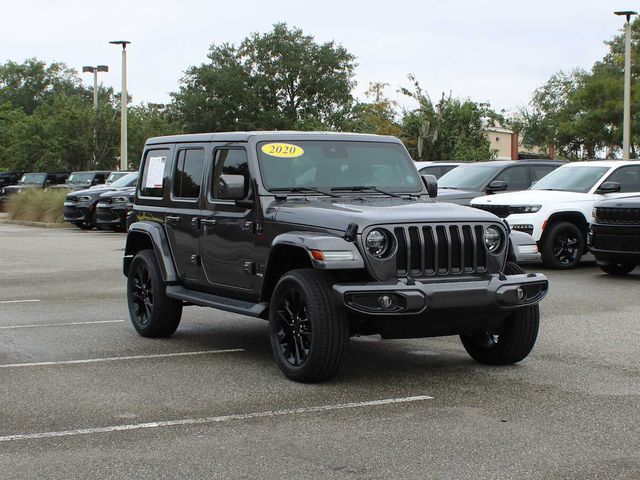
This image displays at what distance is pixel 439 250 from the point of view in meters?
7.80

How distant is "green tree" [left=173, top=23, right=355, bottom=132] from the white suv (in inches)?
2373

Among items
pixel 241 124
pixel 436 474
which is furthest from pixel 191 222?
pixel 241 124

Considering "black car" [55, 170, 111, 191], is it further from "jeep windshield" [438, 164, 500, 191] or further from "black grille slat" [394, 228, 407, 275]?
"black grille slat" [394, 228, 407, 275]

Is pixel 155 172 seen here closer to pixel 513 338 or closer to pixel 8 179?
pixel 513 338

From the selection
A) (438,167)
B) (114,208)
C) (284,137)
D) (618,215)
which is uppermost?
(438,167)

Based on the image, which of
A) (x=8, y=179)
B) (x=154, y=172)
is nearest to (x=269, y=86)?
(x=8, y=179)

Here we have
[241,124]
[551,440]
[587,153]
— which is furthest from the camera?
[241,124]

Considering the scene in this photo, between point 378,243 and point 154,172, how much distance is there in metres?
3.37

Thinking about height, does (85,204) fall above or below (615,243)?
above

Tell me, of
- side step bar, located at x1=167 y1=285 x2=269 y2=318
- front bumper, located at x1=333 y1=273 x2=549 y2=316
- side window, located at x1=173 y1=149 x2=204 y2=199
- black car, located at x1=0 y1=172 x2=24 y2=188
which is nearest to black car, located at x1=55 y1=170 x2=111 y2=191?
black car, located at x1=0 y1=172 x2=24 y2=188

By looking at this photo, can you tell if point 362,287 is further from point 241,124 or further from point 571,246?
point 241,124

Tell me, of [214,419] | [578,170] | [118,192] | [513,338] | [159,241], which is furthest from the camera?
[118,192]

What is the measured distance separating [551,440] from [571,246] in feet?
37.6

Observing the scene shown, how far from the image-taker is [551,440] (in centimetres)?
618
